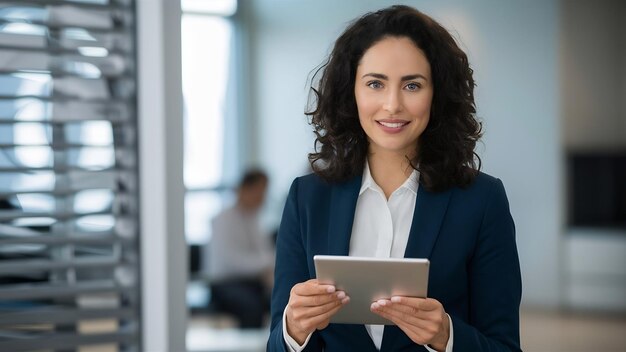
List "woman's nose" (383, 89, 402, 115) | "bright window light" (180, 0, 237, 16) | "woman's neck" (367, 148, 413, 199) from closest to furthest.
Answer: "woman's nose" (383, 89, 402, 115) → "woman's neck" (367, 148, 413, 199) → "bright window light" (180, 0, 237, 16)

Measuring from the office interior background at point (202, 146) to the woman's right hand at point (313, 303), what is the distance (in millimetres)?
539

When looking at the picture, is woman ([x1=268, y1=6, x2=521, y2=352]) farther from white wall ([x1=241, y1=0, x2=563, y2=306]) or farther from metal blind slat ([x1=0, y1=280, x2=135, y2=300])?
white wall ([x1=241, y1=0, x2=563, y2=306])

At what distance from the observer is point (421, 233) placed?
5.45 feet

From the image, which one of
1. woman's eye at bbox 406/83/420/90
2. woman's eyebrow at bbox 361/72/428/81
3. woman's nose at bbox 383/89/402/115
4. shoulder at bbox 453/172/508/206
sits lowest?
shoulder at bbox 453/172/508/206

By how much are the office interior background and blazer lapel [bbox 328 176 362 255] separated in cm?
31

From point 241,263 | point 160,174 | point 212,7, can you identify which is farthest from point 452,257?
point 212,7

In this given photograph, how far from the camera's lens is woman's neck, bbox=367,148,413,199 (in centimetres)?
174

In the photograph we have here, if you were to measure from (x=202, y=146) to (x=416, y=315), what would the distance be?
26.4 feet

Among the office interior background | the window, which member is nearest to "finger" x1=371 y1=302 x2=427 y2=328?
the office interior background

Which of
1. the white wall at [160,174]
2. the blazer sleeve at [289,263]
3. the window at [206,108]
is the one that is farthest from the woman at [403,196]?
the window at [206,108]

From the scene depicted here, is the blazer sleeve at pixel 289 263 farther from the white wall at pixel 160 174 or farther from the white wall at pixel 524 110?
the white wall at pixel 524 110

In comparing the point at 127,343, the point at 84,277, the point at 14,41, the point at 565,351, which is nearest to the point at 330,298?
the point at 127,343

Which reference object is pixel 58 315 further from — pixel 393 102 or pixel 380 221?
pixel 393 102

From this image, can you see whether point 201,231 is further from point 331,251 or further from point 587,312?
point 331,251
